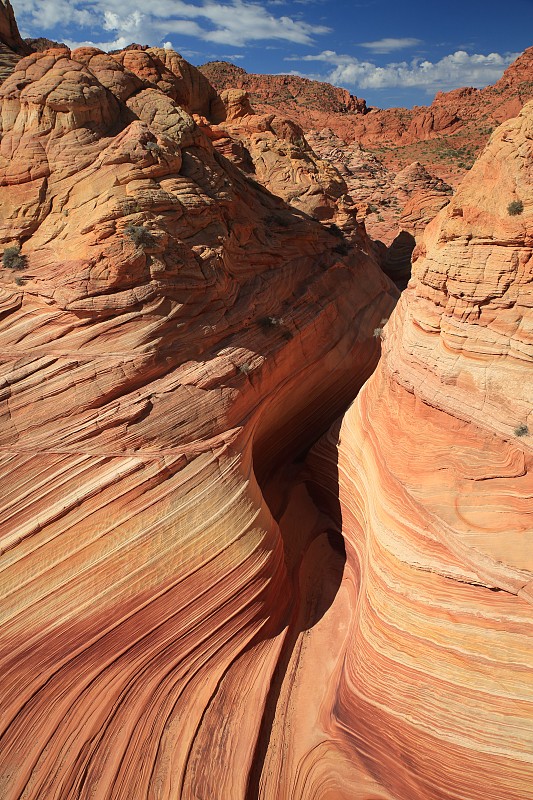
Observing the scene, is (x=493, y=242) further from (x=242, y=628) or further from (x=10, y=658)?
(x=10, y=658)

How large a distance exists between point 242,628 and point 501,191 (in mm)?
6820

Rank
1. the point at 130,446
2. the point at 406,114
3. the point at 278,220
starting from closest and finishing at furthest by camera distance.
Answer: the point at 130,446 → the point at 278,220 → the point at 406,114

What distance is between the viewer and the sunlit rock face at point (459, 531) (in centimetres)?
477

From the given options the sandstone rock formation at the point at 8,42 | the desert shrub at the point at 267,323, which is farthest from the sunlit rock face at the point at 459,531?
the sandstone rock formation at the point at 8,42

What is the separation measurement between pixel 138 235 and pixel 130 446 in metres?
3.35

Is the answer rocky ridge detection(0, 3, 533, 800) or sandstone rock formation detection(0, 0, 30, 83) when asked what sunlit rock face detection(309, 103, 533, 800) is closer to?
rocky ridge detection(0, 3, 533, 800)

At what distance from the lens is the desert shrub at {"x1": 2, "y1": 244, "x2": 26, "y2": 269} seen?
740cm

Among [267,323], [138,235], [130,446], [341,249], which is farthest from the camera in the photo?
[341,249]

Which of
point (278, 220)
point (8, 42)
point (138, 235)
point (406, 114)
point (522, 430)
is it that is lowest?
point (522, 430)

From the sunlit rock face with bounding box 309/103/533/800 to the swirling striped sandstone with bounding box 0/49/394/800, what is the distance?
5.82 feet

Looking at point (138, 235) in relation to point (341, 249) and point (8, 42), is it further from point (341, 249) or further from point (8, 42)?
point (341, 249)

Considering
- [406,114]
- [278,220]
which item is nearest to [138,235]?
[278,220]

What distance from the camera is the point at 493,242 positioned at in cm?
569

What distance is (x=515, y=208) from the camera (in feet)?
17.9
